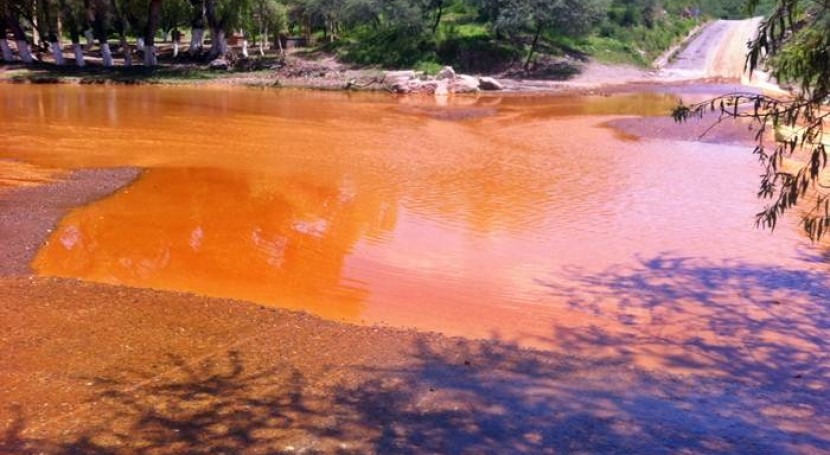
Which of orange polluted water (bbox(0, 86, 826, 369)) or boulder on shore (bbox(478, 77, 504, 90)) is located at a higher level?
boulder on shore (bbox(478, 77, 504, 90))

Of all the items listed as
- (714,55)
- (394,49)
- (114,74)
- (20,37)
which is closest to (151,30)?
(114,74)

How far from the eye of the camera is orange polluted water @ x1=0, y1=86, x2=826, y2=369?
29.4 feet

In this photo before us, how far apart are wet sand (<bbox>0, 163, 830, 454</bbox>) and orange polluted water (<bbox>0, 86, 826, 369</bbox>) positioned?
2.80ft

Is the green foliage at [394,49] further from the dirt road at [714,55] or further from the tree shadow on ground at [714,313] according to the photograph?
the tree shadow on ground at [714,313]

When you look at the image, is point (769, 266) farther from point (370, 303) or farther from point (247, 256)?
point (247, 256)

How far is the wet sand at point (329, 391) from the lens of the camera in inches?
205

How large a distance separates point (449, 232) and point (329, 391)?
6835mm

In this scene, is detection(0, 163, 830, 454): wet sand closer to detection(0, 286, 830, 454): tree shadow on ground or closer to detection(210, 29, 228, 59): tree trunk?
detection(0, 286, 830, 454): tree shadow on ground

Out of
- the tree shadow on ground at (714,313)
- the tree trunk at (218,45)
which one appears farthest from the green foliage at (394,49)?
the tree shadow on ground at (714,313)

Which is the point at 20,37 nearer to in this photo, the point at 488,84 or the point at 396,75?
the point at 396,75

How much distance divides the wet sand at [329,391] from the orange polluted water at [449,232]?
33.6 inches

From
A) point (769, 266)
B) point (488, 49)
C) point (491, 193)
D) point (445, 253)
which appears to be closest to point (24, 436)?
point (445, 253)

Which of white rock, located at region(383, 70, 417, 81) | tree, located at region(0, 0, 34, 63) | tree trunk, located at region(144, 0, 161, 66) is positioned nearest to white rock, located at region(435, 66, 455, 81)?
white rock, located at region(383, 70, 417, 81)

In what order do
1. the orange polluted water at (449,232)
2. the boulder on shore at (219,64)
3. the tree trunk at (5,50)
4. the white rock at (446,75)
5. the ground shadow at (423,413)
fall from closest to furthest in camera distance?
the ground shadow at (423,413), the orange polluted water at (449,232), the white rock at (446,75), the tree trunk at (5,50), the boulder on shore at (219,64)
